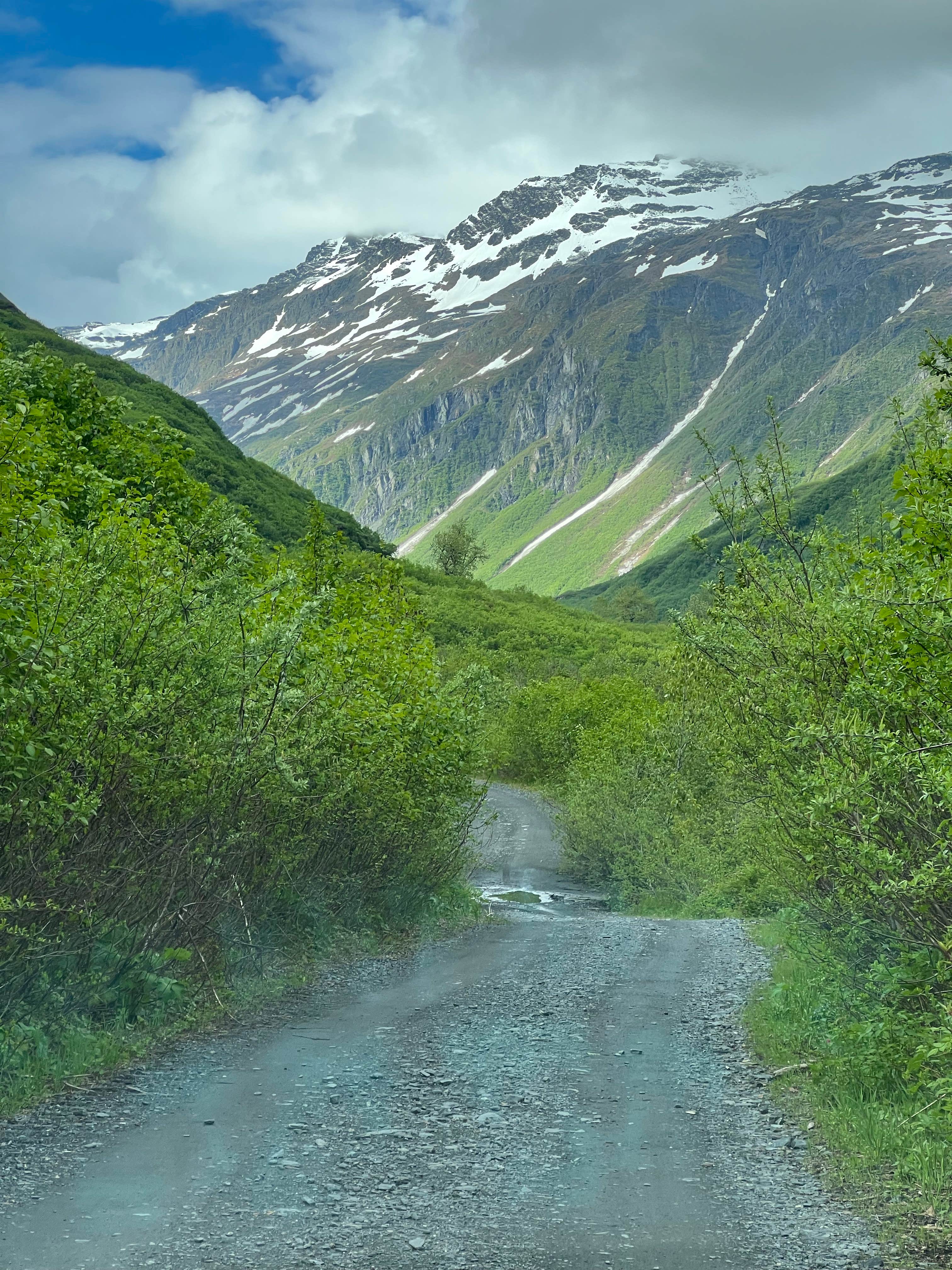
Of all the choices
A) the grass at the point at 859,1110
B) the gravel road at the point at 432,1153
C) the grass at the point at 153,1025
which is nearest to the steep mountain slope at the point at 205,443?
the grass at the point at 153,1025

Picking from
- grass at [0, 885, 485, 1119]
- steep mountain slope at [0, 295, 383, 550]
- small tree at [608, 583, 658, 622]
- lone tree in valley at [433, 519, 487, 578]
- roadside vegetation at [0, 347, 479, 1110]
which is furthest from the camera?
small tree at [608, 583, 658, 622]

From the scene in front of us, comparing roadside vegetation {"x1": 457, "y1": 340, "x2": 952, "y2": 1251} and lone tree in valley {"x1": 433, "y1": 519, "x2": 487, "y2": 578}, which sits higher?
lone tree in valley {"x1": 433, "y1": 519, "x2": 487, "y2": 578}

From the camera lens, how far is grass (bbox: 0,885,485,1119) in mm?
10141

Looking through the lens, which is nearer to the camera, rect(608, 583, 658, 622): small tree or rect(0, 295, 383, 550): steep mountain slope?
rect(0, 295, 383, 550): steep mountain slope

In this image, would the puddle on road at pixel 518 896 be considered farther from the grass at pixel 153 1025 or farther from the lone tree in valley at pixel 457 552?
the lone tree in valley at pixel 457 552

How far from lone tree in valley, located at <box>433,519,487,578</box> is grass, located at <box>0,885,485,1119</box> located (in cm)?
11482

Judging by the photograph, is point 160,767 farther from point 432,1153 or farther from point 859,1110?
point 859,1110

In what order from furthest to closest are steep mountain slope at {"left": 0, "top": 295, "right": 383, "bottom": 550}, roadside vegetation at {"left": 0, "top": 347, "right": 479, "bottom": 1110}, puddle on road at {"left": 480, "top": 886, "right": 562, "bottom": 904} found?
steep mountain slope at {"left": 0, "top": 295, "right": 383, "bottom": 550}, puddle on road at {"left": 480, "top": 886, "right": 562, "bottom": 904}, roadside vegetation at {"left": 0, "top": 347, "right": 479, "bottom": 1110}

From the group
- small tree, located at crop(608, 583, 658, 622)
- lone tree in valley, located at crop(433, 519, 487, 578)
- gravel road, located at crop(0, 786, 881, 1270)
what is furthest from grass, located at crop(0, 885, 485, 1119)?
small tree, located at crop(608, 583, 658, 622)

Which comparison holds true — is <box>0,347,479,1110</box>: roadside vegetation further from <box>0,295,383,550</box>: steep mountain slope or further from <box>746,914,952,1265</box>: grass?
<box>0,295,383,550</box>: steep mountain slope

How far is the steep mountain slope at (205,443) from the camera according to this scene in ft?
229

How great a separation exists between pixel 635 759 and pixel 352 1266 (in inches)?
1370

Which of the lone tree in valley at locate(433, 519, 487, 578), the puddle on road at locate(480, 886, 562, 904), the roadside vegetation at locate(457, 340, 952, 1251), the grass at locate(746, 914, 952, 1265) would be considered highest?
the lone tree in valley at locate(433, 519, 487, 578)

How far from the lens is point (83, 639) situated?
10.6 metres
